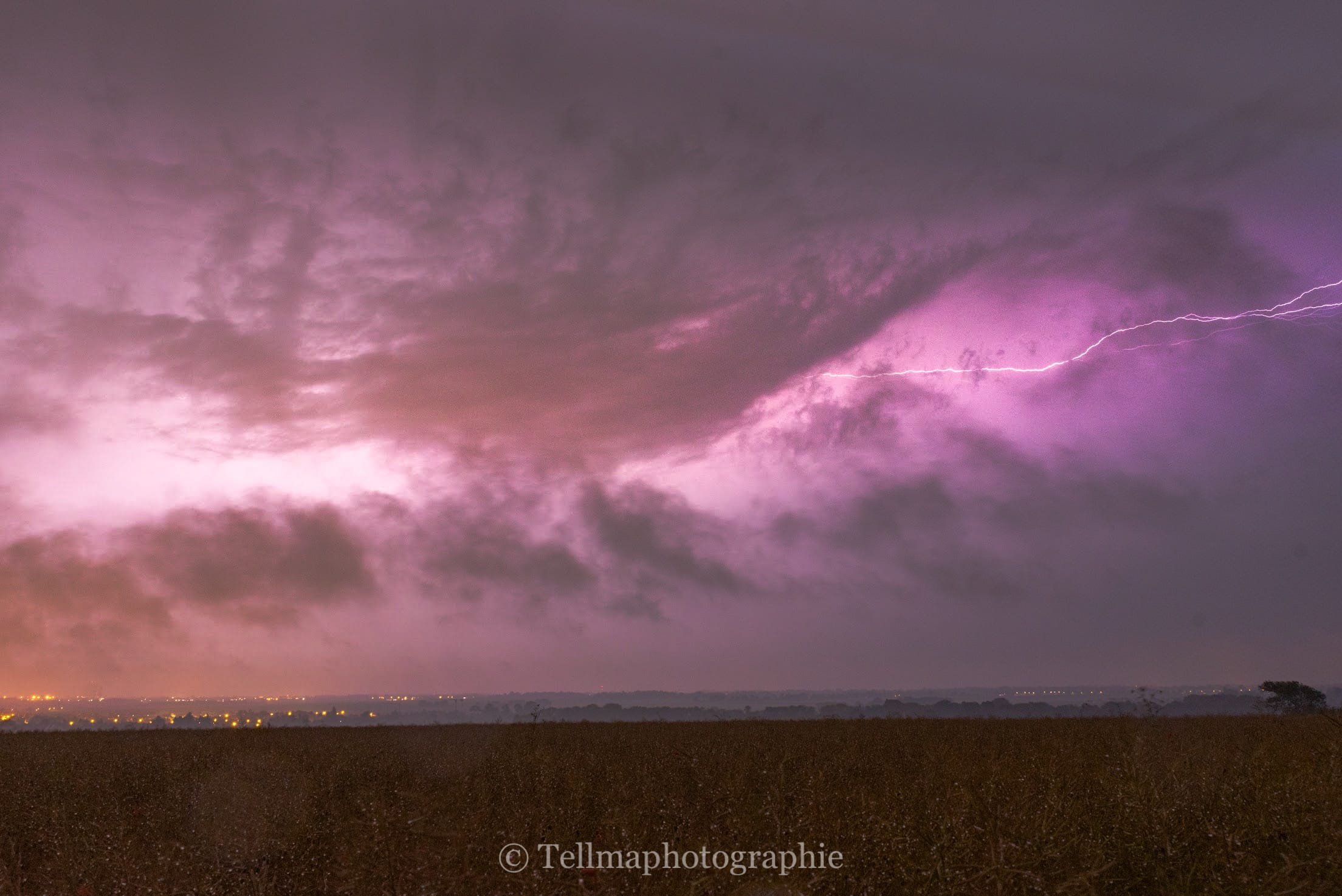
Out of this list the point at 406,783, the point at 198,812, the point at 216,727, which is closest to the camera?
the point at 198,812

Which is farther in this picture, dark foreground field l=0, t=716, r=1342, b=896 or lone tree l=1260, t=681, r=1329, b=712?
lone tree l=1260, t=681, r=1329, b=712

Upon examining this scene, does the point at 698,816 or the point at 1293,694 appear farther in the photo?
the point at 1293,694

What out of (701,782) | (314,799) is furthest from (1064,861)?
(314,799)

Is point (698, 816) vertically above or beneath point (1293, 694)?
above

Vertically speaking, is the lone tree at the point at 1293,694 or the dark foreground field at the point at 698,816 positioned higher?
the dark foreground field at the point at 698,816

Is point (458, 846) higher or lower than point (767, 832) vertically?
higher

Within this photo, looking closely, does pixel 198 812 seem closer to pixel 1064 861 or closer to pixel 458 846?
pixel 458 846

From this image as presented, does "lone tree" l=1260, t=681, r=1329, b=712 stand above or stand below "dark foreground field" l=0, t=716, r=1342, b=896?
below

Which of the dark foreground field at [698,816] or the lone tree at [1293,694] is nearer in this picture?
the dark foreground field at [698,816]
